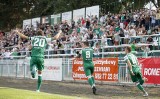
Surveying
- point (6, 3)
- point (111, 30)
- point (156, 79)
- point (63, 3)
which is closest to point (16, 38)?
point (63, 3)

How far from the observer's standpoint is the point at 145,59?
61.9ft

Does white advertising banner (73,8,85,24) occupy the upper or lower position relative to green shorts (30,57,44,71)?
upper

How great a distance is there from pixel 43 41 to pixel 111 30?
9.93 metres

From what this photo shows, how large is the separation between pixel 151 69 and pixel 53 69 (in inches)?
360

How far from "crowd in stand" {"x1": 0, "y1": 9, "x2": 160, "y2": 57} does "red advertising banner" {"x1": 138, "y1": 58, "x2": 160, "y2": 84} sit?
246 cm

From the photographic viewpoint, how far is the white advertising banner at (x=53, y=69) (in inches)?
1003

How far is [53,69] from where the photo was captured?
1025 inches

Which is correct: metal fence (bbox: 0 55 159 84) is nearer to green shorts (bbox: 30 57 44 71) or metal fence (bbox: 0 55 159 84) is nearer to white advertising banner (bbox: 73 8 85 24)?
white advertising banner (bbox: 73 8 85 24)

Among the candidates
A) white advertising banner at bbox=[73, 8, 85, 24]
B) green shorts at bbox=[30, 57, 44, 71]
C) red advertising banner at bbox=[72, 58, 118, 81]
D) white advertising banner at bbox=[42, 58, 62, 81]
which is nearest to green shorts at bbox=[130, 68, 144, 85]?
green shorts at bbox=[30, 57, 44, 71]

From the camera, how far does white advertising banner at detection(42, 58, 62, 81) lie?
25.5 metres

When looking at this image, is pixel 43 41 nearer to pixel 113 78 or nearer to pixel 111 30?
pixel 113 78

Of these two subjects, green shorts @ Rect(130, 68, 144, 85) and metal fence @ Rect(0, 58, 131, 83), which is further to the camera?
metal fence @ Rect(0, 58, 131, 83)

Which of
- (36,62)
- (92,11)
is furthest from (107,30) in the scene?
(36,62)

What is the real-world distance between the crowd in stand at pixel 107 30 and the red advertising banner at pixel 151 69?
2.46 meters
